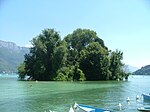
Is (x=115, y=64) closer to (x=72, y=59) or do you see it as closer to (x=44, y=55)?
(x=72, y=59)

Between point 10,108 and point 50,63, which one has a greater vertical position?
point 50,63

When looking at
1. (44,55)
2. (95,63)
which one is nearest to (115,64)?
(95,63)

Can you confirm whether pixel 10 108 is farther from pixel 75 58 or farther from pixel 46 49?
pixel 75 58

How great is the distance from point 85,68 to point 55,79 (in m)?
12.4

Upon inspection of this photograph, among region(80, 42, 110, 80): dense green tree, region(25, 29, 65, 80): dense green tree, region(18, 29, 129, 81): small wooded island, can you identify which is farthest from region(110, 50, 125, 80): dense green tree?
region(25, 29, 65, 80): dense green tree

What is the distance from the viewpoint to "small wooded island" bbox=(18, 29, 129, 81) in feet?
212

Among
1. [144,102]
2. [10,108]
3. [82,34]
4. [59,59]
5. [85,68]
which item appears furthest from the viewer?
[82,34]

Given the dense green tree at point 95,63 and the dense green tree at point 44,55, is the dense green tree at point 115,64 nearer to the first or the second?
the dense green tree at point 95,63

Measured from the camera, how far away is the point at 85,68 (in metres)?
74.5

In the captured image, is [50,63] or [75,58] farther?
[75,58]

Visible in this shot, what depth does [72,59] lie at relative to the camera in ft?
250

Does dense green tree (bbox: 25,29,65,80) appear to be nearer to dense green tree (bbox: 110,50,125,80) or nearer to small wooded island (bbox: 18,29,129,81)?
small wooded island (bbox: 18,29,129,81)

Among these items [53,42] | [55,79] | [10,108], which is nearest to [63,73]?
[55,79]

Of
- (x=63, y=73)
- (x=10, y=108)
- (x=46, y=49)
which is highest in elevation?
(x=46, y=49)
